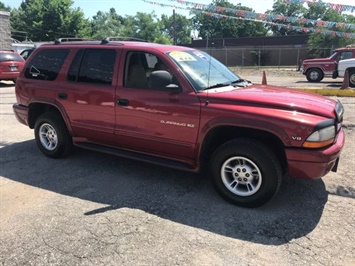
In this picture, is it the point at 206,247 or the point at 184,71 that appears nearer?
the point at 206,247

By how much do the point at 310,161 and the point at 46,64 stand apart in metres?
4.13

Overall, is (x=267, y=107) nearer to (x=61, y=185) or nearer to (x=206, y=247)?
(x=206, y=247)

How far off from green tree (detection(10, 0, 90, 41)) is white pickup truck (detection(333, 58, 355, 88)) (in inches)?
1415

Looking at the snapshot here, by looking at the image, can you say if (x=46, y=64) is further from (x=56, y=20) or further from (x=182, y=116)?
(x=56, y=20)

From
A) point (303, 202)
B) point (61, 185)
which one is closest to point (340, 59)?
point (303, 202)

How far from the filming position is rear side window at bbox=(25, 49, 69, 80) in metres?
5.14

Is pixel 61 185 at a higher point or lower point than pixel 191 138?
lower

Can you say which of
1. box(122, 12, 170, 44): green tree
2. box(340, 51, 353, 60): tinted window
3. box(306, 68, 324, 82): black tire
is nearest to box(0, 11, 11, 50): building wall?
box(306, 68, 324, 82): black tire

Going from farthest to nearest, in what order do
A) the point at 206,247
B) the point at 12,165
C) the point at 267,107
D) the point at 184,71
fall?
the point at 12,165 < the point at 184,71 < the point at 267,107 < the point at 206,247

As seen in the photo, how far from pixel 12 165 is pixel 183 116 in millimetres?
3002

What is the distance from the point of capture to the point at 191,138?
3.96 meters

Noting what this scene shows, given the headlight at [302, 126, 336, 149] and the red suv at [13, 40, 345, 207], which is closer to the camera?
the headlight at [302, 126, 336, 149]

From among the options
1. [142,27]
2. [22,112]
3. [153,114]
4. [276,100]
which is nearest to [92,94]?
[153,114]

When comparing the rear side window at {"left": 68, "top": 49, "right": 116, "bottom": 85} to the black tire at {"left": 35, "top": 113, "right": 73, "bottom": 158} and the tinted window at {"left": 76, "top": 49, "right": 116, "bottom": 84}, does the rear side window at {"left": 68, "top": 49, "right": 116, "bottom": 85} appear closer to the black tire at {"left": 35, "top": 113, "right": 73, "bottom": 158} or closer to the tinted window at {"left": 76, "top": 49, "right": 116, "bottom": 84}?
the tinted window at {"left": 76, "top": 49, "right": 116, "bottom": 84}
